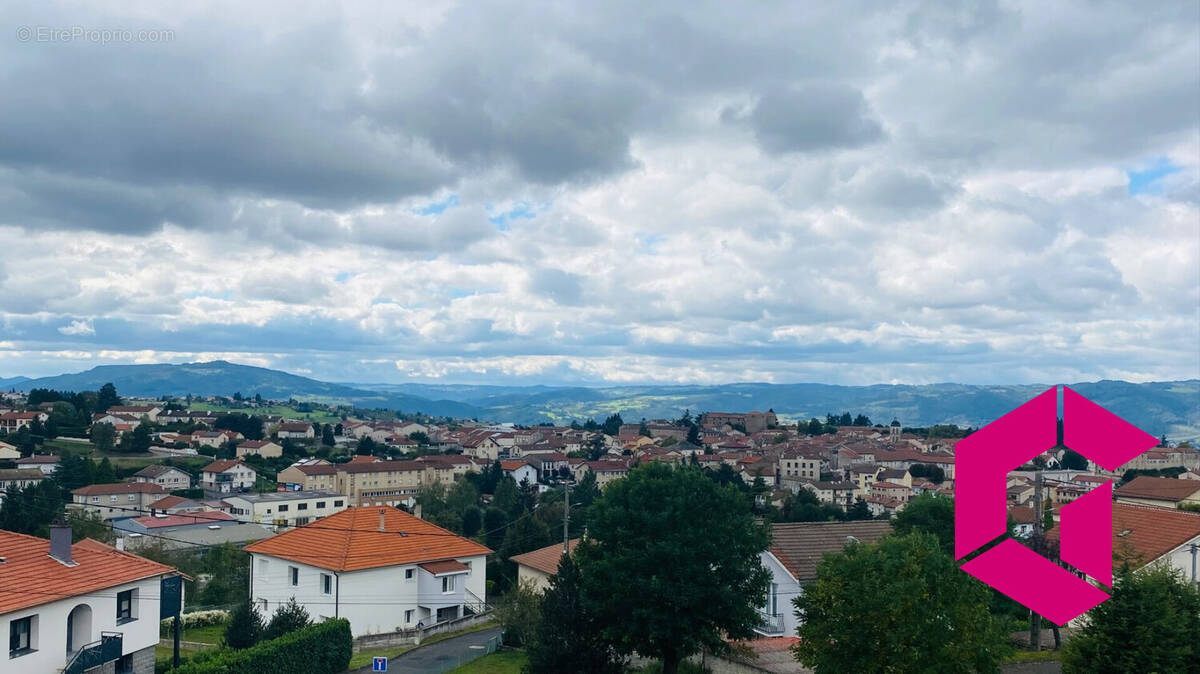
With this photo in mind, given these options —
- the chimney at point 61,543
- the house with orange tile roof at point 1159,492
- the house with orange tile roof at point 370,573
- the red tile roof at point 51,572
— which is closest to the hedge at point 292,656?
the red tile roof at point 51,572

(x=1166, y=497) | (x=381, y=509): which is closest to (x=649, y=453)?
(x=1166, y=497)

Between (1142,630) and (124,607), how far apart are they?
2707 centimetres

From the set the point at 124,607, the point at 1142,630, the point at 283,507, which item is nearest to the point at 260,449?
the point at 283,507

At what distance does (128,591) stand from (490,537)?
51.8m

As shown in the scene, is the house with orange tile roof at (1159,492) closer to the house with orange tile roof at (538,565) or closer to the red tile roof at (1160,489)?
the red tile roof at (1160,489)

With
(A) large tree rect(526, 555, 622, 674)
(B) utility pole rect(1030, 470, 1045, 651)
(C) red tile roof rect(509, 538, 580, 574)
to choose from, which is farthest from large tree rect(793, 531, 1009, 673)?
(C) red tile roof rect(509, 538, 580, 574)

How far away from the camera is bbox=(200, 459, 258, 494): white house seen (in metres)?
115

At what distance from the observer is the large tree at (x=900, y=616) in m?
18.9

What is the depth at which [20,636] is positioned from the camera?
22.5 meters

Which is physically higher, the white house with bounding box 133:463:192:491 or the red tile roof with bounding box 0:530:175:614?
the red tile roof with bounding box 0:530:175:614

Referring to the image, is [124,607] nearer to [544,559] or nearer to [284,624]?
[284,624]

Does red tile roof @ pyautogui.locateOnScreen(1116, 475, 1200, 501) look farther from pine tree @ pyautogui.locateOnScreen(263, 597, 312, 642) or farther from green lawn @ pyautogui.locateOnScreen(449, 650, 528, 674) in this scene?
pine tree @ pyautogui.locateOnScreen(263, 597, 312, 642)

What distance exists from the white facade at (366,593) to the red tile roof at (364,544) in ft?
1.19

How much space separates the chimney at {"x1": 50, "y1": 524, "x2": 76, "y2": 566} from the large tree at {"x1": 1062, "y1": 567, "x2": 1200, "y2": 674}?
26175 mm
